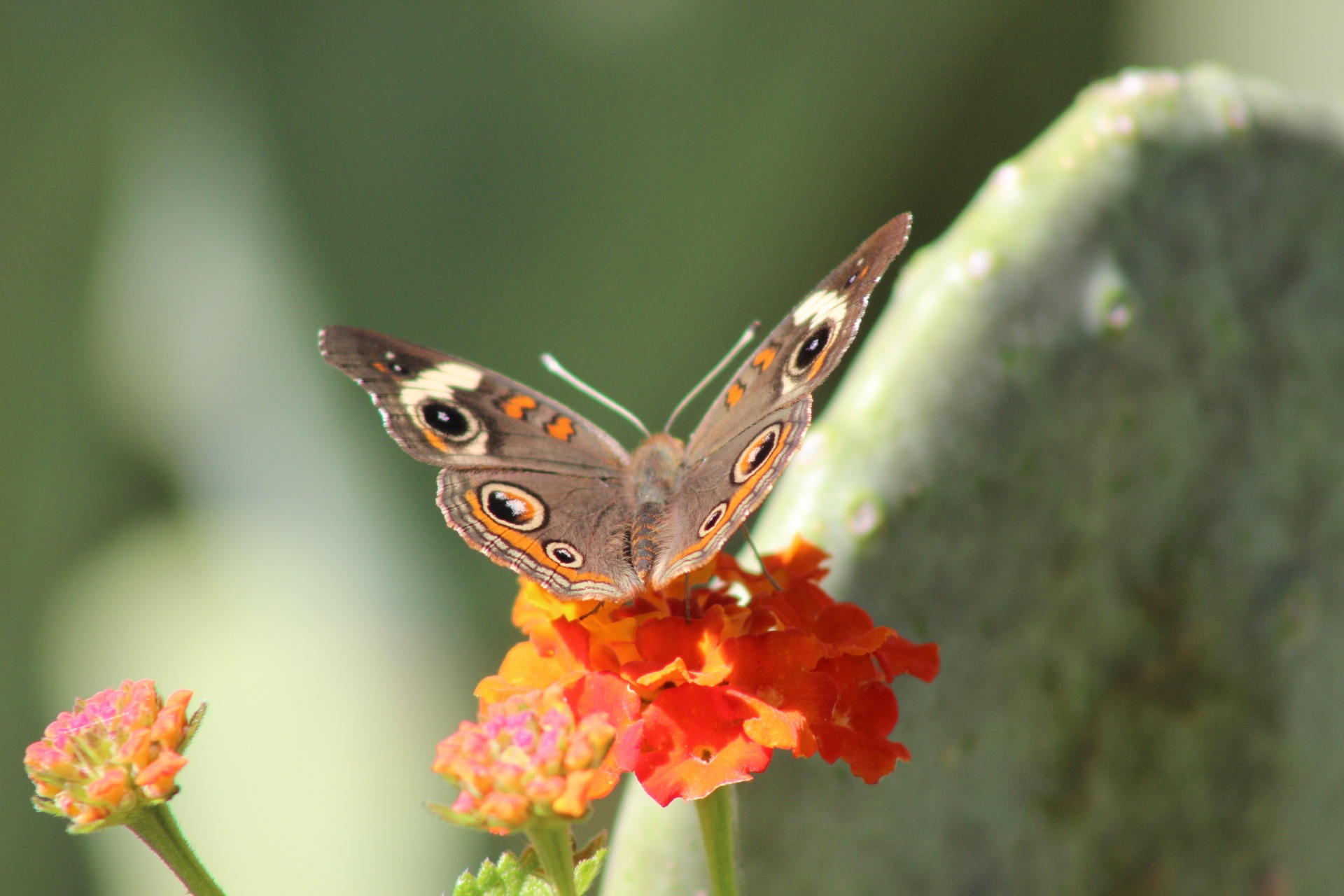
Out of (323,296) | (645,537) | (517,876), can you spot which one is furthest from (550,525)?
(323,296)

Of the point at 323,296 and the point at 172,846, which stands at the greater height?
the point at 172,846

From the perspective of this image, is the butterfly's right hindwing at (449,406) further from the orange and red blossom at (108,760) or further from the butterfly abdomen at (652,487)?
the orange and red blossom at (108,760)

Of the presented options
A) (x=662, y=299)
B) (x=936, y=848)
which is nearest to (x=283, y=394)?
(x=662, y=299)

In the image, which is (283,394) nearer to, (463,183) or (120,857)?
(463,183)

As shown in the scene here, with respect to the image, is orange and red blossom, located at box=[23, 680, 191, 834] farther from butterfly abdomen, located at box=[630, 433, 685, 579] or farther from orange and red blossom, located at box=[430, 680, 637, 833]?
butterfly abdomen, located at box=[630, 433, 685, 579]

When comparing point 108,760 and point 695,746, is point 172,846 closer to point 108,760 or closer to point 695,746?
point 108,760

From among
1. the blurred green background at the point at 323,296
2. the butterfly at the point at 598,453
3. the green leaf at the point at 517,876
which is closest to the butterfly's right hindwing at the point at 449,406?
the butterfly at the point at 598,453
